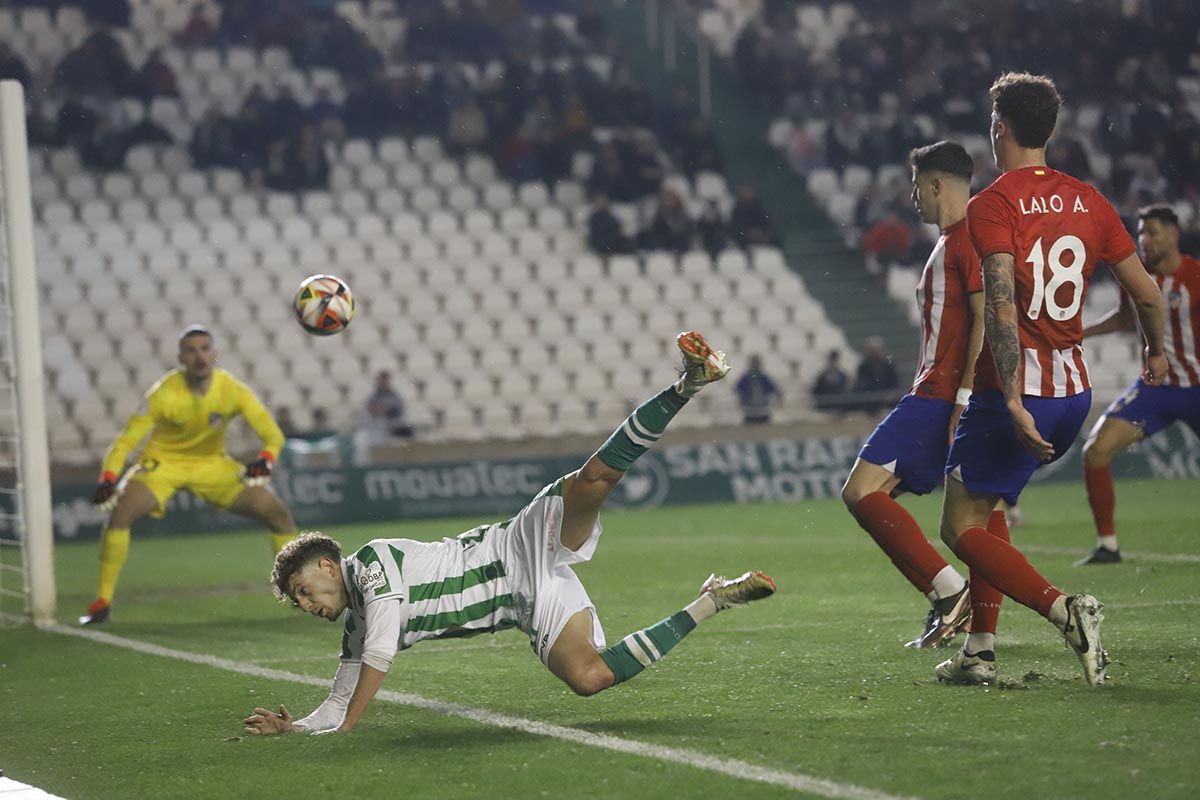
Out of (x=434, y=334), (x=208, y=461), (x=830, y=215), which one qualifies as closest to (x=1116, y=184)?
(x=830, y=215)

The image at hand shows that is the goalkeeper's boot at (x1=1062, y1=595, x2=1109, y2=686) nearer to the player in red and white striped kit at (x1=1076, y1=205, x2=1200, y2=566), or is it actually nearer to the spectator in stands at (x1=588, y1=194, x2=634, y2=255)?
the player in red and white striped kit at (x1=1076, y1=205, x2=1200, y2=566)

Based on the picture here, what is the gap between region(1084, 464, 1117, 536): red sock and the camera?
1085 centimetres

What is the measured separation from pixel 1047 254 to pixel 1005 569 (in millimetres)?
1190

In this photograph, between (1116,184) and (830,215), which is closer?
(1116,184)

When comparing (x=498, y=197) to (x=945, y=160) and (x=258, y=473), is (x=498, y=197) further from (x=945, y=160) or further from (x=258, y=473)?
(x=945, y=160)

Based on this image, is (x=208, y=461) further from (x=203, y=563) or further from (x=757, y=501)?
(x=757, y=501)

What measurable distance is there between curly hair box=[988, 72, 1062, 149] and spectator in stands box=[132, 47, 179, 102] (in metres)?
19.2

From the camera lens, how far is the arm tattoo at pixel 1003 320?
5930 mm

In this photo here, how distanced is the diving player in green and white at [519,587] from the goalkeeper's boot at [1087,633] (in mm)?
1085

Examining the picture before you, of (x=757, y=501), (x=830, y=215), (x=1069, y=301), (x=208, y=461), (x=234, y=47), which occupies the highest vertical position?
(x=234, y=47)

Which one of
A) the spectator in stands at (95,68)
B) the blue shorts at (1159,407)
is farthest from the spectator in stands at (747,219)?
the blue shorts at (1159,407)

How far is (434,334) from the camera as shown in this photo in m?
22.1

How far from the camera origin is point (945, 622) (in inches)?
285

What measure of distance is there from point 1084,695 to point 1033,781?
4.66 ft
